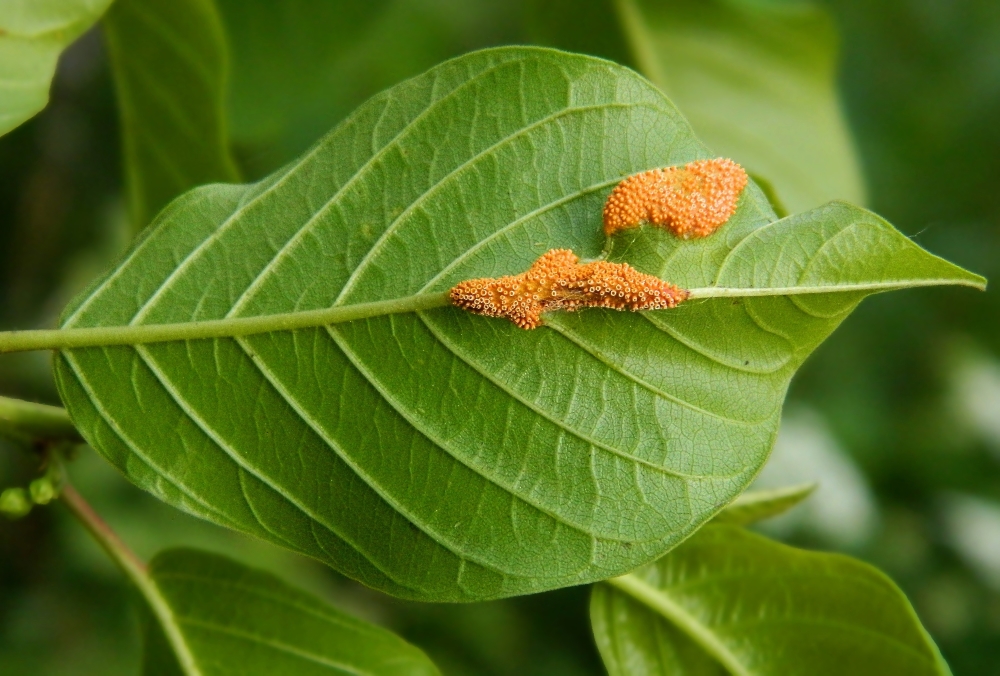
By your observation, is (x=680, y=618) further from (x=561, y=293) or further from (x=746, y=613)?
(x=561, y=293)

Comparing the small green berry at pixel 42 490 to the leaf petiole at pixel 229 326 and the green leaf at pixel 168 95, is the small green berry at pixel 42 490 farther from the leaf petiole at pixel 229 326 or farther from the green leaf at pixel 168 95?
the green leaf at pixel 168 95

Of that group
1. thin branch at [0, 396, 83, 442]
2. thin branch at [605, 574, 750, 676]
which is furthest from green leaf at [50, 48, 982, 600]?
thin branch at [605, 574, 750, 676]

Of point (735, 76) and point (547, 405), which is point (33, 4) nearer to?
point (547, 405)

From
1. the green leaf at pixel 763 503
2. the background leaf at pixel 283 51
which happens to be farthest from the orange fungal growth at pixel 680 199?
the background leaf at pixel 283 51

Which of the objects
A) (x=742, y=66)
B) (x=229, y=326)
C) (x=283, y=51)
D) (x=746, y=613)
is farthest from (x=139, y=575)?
(x=742, y=66)

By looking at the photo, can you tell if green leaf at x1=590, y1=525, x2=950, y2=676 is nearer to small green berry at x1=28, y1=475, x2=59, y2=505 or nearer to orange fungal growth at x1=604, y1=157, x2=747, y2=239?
orange fungal growth at x1=604, y1=157, x2=747, y2=239
